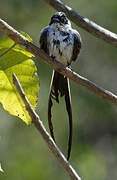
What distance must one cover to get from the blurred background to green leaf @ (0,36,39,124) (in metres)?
5.76

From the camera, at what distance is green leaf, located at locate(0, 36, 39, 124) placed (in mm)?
3367

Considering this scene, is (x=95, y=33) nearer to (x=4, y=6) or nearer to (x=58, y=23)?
(x=58, y=23)

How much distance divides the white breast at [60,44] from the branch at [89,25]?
3.04 ft

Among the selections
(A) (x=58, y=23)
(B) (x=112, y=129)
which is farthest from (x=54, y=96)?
(B) (x=112, y=129)

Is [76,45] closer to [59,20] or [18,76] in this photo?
[59,20]

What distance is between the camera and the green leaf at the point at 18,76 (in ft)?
11.0

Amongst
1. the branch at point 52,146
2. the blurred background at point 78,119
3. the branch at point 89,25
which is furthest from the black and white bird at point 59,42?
the blurred background at point 78,119

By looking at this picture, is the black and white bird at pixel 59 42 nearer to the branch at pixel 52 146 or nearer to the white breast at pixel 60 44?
the white breast at pixel 60 44

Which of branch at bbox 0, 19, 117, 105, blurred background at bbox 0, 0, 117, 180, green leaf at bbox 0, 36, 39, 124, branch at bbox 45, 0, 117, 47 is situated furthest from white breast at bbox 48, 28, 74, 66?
blurred background at bbox 0, 0, 117, 180

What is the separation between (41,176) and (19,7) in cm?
367

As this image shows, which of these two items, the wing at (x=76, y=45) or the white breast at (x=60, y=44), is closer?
the white breast at (x=60, y=44)

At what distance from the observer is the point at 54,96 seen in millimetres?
4844

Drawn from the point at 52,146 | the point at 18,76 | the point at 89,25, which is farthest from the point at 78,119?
the point at 52,146

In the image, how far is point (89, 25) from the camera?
4.10 metres
